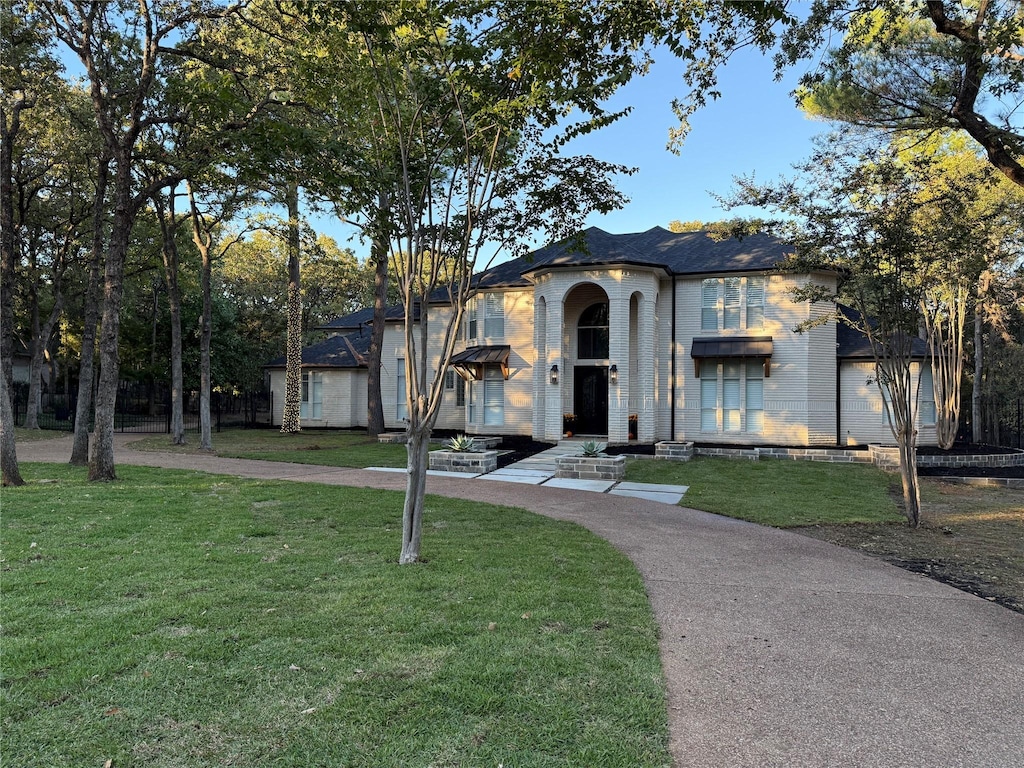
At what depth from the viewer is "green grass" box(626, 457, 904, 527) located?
29.9ft

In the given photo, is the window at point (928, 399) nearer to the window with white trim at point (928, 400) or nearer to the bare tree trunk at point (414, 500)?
the window with white trim at point (928, 400)

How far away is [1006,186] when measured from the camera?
48.1 ft

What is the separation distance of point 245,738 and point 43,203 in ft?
88.9

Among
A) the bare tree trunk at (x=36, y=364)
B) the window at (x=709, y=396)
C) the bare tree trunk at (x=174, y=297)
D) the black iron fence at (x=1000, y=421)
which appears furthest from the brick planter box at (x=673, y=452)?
the bare tree trunk at (x=36, y=364)

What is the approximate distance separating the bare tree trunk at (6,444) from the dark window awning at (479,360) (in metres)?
12.3

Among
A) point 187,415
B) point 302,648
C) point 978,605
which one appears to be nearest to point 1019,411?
point 978,605

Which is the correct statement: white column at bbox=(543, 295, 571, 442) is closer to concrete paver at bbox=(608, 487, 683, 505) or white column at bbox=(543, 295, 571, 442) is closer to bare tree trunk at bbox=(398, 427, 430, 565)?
concrete paver at bbox=(608, 487, 683, 505)

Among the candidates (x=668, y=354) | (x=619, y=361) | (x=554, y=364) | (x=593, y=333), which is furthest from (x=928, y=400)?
(x=554, y=364)

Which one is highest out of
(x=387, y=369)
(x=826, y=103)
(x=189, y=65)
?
(x=189, y=65)

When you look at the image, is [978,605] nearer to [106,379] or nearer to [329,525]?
[329,525]

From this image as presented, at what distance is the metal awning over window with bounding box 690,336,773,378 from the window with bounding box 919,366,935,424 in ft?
15.7

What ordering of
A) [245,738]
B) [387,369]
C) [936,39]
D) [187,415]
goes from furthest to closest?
1. [187,415]
2. [387,369]
3. [936,39]
4. [245,738]

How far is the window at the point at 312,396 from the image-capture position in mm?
25641

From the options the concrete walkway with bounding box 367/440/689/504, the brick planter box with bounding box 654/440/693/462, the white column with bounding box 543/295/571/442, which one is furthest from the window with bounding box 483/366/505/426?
the brick planter box with bounding box 654/440/693/462
